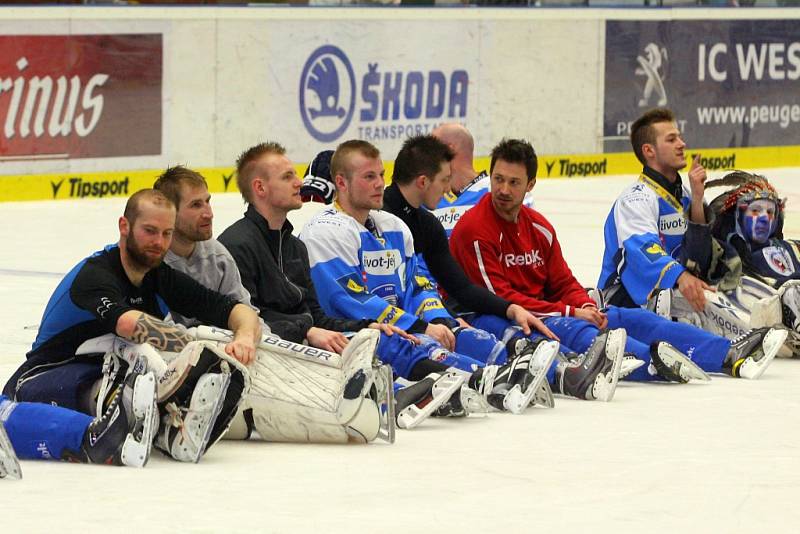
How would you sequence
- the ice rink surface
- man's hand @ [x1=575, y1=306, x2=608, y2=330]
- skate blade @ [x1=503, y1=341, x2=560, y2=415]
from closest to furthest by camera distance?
the ice rink surface < skate blade @ [x1=503, y1=341, x2=560, y2=415] < man's hand @ [x1=575, y1=306, x2=608, y2=330]

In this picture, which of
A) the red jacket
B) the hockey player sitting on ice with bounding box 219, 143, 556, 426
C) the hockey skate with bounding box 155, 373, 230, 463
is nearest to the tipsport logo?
the red jacket

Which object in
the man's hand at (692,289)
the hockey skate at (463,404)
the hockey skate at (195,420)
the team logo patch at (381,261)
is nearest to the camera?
the hockey skate at (195,420)

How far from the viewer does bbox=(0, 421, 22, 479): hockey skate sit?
5742mm

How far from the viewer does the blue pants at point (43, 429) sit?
6109 mm

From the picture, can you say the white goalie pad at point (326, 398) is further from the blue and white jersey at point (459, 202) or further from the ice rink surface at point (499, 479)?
the blue and white jersey at point (459, 202)

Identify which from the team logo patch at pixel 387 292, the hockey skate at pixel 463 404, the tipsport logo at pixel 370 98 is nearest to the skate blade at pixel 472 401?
the hockey skate at pixel 463 404

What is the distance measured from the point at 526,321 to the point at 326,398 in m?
1.72

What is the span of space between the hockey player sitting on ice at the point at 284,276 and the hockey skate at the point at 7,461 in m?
1.59

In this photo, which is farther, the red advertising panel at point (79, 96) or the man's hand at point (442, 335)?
the red advertising panel at point (79, 96)

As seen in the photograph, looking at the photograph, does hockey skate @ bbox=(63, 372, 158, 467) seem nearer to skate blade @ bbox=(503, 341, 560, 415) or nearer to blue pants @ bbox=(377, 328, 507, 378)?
blue pants @ bbox=(377, 328, 507, 378)

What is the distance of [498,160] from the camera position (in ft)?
27.6

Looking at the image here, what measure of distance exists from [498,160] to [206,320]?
7.12 ft

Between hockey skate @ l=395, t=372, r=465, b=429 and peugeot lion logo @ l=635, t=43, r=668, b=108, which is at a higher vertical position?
peugeot lion logo @ l=635, t=43, r=668, b=108

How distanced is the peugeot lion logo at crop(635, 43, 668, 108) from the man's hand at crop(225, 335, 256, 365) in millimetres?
15090
